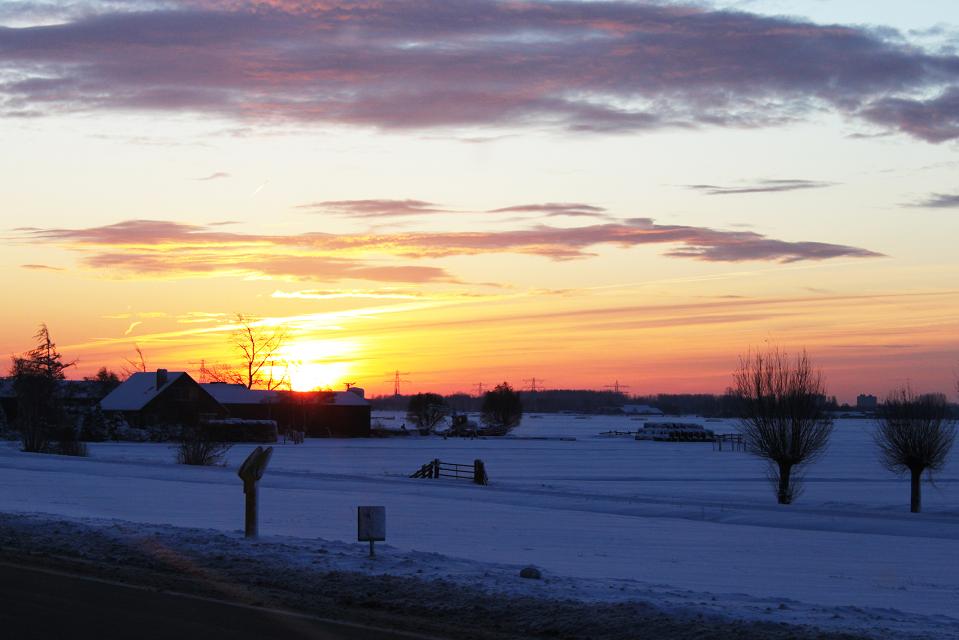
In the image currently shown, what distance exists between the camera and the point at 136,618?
1063cm

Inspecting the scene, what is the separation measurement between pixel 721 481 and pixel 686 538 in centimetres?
3653

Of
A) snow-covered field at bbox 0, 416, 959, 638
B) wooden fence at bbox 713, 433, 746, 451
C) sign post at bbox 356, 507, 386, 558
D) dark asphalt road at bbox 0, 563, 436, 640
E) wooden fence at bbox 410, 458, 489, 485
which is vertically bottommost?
wooden fence at bbox 713, 433, 746, 451

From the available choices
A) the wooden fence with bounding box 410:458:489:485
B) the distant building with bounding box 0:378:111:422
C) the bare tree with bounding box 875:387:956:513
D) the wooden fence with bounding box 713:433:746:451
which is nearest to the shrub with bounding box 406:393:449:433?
the wooden fence with bounding box 713:433:746:451

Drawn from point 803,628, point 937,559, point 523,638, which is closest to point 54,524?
point 523,638

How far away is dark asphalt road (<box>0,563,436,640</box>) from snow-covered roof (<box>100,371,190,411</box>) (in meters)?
109

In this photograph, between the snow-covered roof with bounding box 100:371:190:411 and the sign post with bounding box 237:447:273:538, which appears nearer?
the sign post with bounding box 237:447:273:538

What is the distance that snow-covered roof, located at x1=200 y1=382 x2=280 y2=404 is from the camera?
12725cm

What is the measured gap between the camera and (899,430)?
5153 cm

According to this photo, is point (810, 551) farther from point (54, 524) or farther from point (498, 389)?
point (498, 389)

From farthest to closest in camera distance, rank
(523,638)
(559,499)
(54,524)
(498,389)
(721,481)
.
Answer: (498,389), (721,481), (559,499), (54,524), (523,638)

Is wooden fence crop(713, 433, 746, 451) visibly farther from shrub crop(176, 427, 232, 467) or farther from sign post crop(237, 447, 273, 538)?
sign post crop(237, 447, 273, 538)

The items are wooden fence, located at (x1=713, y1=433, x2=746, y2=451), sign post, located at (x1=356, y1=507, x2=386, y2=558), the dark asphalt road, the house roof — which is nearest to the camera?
the dark asphalt road

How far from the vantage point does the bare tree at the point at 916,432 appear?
4984 centimetres

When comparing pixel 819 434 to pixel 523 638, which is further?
pixel 819 434
